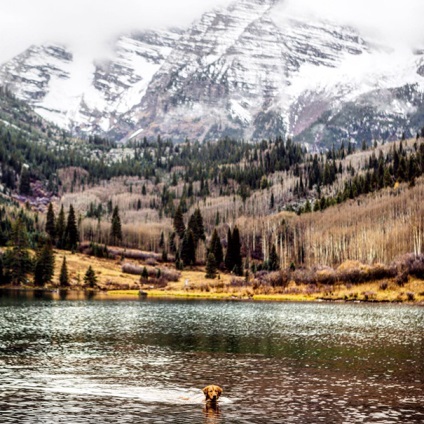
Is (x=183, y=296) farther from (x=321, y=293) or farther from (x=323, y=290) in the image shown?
(x=323, y=290)

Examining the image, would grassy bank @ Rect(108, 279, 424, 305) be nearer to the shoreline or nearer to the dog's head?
the shoreline

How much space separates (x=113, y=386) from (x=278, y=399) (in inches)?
509

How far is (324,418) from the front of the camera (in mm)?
39344

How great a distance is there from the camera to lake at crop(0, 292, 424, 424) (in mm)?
40781

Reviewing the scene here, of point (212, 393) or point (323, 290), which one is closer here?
point (212, 393)

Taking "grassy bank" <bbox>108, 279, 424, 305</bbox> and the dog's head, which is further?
"grassy bank" <bbox>108, 279, 424, 305</bbox>

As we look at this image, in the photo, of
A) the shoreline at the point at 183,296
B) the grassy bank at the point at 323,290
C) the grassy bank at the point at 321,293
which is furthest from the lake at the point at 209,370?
the grassy bank at the point at 323,290

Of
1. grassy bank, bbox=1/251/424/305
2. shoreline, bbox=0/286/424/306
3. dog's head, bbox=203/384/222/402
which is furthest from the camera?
grassy bank, bbox=1/251/424/305

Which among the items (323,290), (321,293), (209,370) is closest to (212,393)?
(209,370)

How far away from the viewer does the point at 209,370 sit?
184ft

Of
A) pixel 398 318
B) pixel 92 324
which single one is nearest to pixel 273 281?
pixel 398 318

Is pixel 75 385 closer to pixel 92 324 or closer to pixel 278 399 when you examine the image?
pixel 278 399

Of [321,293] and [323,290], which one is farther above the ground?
[323,290]

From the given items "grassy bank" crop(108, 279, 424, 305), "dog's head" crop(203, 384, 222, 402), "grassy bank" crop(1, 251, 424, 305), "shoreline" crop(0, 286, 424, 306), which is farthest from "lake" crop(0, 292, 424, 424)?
"grassy bank" crop(1, 251, 424, 305)
